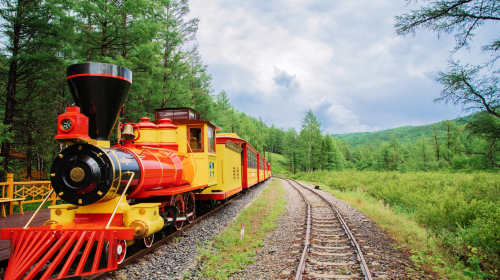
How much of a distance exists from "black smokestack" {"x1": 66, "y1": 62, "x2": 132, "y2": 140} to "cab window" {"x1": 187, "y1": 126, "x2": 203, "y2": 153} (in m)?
3.32

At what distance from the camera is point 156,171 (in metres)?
5.16

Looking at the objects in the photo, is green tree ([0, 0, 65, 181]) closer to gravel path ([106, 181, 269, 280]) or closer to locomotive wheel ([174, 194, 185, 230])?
locomotive wheel ([174, 194, 185, 230])

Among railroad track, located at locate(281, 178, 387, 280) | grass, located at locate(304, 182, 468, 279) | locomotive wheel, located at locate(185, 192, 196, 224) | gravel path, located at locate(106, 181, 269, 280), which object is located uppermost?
locomotive wheel, located at locate(185, 192, 196, 224)

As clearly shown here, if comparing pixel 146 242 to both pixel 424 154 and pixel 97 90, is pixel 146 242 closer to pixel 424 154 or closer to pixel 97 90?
pixel 97 90

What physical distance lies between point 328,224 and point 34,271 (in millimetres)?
6604

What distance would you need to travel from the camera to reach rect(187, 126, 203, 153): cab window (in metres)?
7.56

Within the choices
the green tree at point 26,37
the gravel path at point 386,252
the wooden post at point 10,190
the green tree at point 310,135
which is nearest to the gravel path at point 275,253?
the gravel path at point 386,252

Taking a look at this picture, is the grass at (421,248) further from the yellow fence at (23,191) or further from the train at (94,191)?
the yellow fence at (23,191)

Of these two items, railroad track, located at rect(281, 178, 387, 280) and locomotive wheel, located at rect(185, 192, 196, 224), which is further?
locomotive wheel, located at rect(185, 192, 196, 224)

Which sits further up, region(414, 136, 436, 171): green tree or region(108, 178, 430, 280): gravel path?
region(414, 136, 436, 171): green tree

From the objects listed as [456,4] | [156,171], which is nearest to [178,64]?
[156,171]

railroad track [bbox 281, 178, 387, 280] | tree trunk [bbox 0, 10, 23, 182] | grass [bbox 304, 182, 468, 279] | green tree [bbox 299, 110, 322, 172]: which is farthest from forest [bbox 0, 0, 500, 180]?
green tree [bbox 299, 110, 322, 172]

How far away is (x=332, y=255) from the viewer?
16.0ft

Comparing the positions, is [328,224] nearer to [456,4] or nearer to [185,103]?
[456,4]
